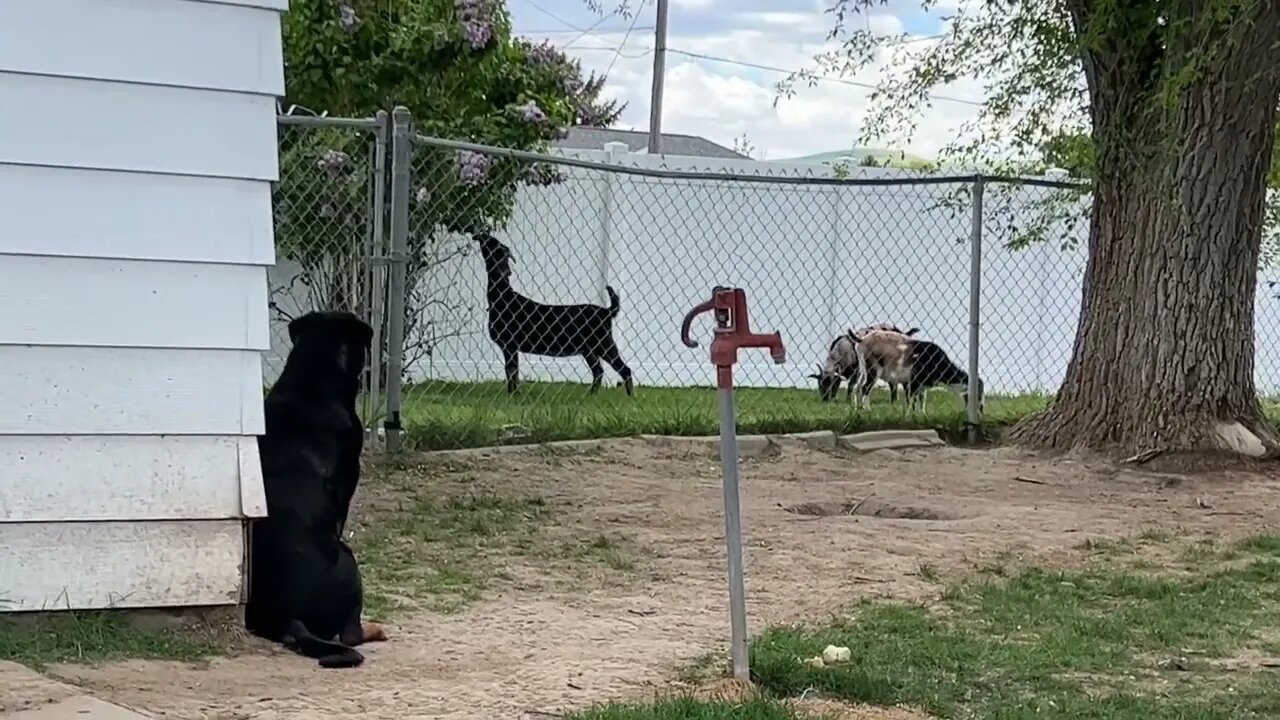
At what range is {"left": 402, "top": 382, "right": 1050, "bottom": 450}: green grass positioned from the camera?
8914mm

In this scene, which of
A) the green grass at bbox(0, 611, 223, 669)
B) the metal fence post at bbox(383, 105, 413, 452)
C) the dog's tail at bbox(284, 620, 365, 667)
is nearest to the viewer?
the green grass at bbox(0, 611, 223, 669)

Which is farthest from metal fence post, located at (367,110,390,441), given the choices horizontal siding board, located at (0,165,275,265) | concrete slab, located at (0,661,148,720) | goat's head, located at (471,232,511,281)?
concrete slab, located at (0,661,148,720)

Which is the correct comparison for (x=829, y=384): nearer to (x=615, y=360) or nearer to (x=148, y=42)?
(x=615, y=360)

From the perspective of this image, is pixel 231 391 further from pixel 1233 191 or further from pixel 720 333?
pixel 1233 191

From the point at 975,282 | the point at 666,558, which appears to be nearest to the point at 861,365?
the point at 975,282

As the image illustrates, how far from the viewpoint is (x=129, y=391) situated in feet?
14.4

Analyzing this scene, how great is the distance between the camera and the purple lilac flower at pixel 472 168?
10.2 metres

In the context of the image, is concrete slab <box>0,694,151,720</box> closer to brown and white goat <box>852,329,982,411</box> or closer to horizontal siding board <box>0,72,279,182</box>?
horizontal siding board <box>0,72,279,182</box>

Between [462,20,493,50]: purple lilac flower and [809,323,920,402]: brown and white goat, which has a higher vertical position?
[462,20,493,50]: purple lilac flower

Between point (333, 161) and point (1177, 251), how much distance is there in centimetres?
501

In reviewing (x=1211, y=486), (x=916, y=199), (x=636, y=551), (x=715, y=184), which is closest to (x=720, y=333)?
(x=636, y=551)

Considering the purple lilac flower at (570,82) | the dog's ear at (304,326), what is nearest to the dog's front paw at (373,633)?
the dog's ear at (304,326)

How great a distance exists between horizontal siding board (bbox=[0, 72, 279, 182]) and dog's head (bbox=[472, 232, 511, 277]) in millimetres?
6150

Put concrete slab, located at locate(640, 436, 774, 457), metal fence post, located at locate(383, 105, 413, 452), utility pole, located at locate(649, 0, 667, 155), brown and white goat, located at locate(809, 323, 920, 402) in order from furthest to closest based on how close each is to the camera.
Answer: utility pole, located at locate(649, 0, 667, 155)
brown and white goat, located at locate(809, 323, 920, 402)
concrete slab, located at locate(640, 436, 774, 457)
metal fence post, located at locate(383, 105, 413, 452)
